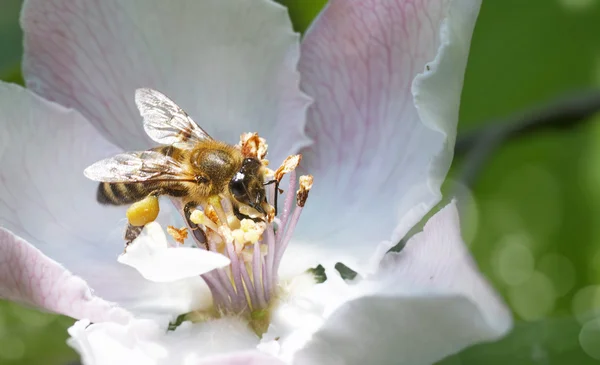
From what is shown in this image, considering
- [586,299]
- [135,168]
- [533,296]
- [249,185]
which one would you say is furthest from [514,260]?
[135,168]

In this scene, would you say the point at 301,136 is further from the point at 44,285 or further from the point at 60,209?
the point at 44,285

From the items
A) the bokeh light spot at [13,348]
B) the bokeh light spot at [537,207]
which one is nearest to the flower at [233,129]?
the bokeh light spot at [13,348]

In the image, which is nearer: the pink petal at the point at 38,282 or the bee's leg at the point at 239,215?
the pink petal at the point at 38,282

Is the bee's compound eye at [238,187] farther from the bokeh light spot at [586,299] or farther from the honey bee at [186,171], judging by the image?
the bokeh light spot at [586,299]

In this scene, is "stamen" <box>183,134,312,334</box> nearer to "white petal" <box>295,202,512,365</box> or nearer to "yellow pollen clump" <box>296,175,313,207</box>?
"yellow pollen clump" <box>296,175,313,207</box>

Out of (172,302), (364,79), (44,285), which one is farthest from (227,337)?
(364,79)

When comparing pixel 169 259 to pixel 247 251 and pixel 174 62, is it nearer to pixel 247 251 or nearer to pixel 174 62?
pixel 247 251
